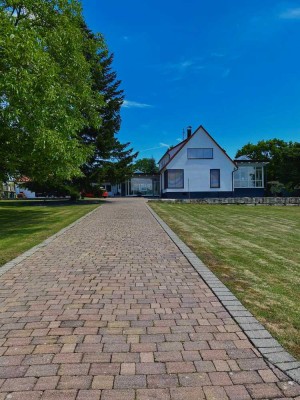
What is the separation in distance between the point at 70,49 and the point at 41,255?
9758 mm

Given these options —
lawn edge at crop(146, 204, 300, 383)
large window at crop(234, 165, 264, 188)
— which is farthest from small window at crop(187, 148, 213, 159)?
lawn edge at crop(146, 204, 300, 383)

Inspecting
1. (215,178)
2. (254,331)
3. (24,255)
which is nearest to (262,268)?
(254,331)

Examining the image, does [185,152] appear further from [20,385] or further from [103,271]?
[20,385]

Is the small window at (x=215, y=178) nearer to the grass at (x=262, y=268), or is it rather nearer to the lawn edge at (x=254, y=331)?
the grass at (x=262, y=268)

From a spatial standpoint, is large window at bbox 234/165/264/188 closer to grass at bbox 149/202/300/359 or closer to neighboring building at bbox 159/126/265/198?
neighboring building at bbox 159/126/265/198

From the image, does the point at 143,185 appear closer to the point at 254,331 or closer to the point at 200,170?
the point at 200,170

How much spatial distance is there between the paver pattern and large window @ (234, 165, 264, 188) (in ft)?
130

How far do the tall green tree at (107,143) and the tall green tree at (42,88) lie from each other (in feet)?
48.7

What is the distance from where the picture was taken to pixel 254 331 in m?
3.82

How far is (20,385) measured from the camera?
A: 2.84 metres

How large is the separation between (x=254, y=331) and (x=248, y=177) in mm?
43239

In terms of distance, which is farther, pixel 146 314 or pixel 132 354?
pixel 146 314

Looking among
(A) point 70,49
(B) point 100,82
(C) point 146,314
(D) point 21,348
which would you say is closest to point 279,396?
(C) point 146,314

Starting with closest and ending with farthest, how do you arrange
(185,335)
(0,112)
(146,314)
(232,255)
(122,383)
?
(122,383)
(185,335)
(146,314)
(232,255)
(0,112)
